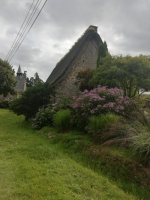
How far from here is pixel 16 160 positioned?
4660 millimetres

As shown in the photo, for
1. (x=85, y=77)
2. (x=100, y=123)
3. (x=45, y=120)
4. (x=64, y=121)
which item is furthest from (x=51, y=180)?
(x=85, y=77)

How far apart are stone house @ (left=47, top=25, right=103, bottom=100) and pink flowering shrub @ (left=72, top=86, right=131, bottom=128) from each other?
7.31 metres

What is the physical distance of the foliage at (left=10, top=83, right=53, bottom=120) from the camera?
11383mm

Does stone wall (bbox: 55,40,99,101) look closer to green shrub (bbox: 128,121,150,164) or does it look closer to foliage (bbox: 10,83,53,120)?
foliage (bbox: 10,83,53,120)

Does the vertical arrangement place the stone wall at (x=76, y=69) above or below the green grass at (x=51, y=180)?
above

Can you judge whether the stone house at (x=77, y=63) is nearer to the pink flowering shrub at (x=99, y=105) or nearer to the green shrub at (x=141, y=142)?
the pink flowering shrub at (x=99, y=105)

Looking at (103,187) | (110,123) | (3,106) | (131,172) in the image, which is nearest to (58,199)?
(103,187)

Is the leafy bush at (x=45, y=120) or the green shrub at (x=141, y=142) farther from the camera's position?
the leafy bush at (x=45, y=120)

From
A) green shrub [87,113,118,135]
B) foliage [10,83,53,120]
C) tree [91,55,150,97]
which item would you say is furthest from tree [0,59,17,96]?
green shrub [87,113,118,135]

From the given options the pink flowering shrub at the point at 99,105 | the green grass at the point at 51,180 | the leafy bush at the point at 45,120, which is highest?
the pink flowering shrub at the point at 99,105

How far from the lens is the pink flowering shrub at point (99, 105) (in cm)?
666

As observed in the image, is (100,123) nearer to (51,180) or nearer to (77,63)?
(51,180)

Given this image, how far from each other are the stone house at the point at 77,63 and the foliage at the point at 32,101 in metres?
2.46

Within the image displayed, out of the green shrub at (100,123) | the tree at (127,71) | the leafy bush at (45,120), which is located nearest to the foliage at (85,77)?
the tree at (127,71)
